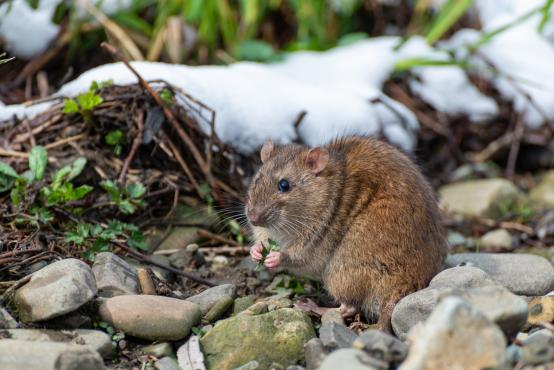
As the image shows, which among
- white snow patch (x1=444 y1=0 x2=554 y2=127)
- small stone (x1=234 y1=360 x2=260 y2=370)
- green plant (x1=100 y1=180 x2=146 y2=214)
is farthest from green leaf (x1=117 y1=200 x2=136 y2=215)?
white snow patch (x1=444 y1=0 x2=554 y2=127)

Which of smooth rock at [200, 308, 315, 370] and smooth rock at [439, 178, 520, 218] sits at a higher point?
smooth rock at [200, 308, 315, 370]

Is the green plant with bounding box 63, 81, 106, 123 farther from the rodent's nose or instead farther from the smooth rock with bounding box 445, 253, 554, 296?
the smooth rock with bounding box 445, 253, 554, 296

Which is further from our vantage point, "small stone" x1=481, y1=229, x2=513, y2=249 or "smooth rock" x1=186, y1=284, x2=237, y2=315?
"small stone" x1=481, y1=229, x2=513, y2=249

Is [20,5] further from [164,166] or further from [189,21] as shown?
[164,166]

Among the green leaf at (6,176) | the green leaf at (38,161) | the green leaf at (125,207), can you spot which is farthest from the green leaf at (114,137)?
the green leaf at (6,176)

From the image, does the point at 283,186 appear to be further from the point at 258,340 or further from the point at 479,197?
the point at 479,197

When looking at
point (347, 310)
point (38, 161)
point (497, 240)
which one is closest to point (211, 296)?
point (347, 310)

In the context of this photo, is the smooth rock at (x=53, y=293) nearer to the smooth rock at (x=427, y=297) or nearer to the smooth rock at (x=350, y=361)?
the smooth rock at (x=350, y=361)
